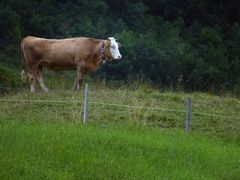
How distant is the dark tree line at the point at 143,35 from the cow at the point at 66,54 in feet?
33.7

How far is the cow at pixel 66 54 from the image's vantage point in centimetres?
2051

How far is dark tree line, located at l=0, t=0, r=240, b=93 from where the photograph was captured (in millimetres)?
34406

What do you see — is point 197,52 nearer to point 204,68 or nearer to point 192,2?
point 204,68

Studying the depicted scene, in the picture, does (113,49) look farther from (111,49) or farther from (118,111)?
(118,111)

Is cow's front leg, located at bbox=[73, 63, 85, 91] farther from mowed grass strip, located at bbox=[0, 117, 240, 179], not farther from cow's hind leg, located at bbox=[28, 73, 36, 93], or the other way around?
mowed grass strip, located at bbox=[0, 117, 240, 179]

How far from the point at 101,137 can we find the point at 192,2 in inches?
1191

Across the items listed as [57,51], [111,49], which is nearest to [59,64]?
[57,51]

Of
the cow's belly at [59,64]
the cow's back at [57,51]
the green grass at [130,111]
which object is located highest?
the cow's back at [57,51]

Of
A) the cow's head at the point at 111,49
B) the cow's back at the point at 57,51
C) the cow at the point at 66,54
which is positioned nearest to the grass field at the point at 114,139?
the cow at the point at 66,54

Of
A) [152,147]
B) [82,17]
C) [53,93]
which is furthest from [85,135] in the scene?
[82,17]

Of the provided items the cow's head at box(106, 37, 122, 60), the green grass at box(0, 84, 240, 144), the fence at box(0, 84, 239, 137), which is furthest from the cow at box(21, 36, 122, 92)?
the fence at box(0, 84, 239, 137)

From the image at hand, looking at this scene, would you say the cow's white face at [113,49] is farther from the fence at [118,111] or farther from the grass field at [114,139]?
the fence at [118,111]

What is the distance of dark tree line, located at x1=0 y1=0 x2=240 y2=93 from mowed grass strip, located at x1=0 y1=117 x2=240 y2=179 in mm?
17558

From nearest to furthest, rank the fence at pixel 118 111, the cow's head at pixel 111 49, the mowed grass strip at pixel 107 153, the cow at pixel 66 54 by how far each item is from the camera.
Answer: the mowed grass strip at pixel 107 153
the fence at pixel 118 111
the cow at pixel 66 54
the cow's head at pixel 111 49
